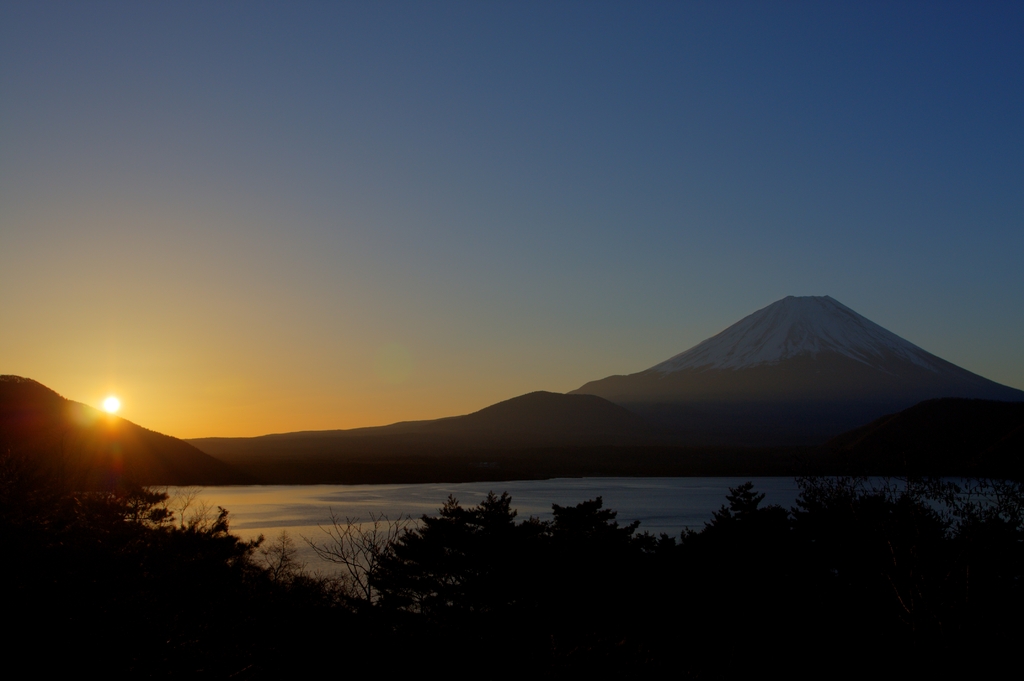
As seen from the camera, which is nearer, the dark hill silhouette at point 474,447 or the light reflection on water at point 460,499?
the light reflection on water at point 460,499

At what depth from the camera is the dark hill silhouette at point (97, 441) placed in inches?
1266

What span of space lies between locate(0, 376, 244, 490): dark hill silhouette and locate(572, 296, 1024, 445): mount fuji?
240ft

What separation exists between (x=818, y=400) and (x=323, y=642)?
13182 centimetres

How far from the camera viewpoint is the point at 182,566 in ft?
40.6

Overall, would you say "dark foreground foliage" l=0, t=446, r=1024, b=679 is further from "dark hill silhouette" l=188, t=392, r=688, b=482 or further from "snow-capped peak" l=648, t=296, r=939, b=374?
"snow-capped peak" l=648, t=296, r=939, b=374

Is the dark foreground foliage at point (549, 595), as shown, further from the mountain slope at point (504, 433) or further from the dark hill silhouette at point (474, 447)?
the mountain slope at point (504, 433)

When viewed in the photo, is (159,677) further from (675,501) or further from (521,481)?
(521,481)

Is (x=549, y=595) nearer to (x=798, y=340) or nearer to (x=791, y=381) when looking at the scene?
(x=791, y=381)

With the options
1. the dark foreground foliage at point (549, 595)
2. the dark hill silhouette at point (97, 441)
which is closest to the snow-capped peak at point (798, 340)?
the dark hill silhouette at point (97, 441)

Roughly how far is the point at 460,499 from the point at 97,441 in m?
21.4

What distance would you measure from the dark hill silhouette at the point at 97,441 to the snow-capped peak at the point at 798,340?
4619 inches

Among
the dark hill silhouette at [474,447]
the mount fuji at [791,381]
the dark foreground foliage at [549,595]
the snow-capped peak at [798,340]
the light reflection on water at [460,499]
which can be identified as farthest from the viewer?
the snow-capped peak at [798,340]

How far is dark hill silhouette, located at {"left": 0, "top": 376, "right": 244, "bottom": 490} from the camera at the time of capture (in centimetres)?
3216

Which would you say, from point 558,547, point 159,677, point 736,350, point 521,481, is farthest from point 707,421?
point 159,677
